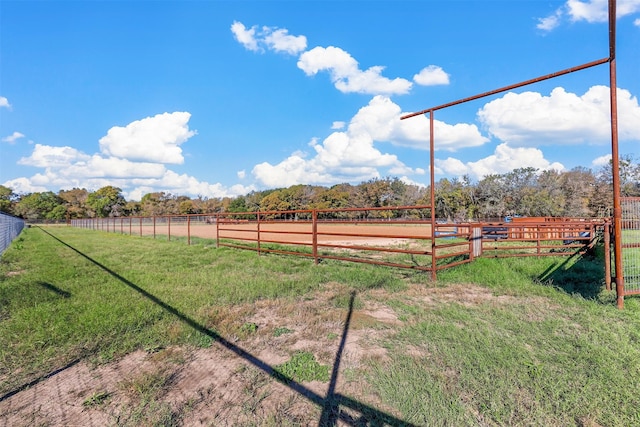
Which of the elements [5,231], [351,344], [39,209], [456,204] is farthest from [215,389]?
[39,209]

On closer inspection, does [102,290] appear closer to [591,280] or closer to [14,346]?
[14,346]

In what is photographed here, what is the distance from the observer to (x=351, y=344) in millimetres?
2967

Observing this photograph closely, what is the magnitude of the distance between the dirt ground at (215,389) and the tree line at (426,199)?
42764mm

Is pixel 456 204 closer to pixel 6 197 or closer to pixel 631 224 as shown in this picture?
pixel 631 224

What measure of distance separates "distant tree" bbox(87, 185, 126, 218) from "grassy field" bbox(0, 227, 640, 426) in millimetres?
76996

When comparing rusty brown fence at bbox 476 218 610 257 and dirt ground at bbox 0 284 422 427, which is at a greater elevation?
rusty brown fence at bbox 476 218 610 257

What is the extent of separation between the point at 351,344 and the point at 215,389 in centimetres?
129

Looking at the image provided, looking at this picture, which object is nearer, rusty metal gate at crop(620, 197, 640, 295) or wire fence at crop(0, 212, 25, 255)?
rusty metal gate at crop(620, 197, 640, 295)

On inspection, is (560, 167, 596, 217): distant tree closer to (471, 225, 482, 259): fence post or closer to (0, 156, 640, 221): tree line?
(0, 156, 640, 221): tree line

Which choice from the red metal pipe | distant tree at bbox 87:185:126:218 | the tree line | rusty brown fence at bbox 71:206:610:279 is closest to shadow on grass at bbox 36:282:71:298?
rusty brown fence at bbox 71:206:610:279

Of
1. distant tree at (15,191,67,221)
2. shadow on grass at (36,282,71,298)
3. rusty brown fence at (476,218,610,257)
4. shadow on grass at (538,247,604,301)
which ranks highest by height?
distant tree at (15,191,67,221)

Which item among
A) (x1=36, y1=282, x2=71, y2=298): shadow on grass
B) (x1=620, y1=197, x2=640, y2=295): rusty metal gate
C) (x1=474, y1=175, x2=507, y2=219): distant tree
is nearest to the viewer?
(x1=620, y1=197, x2=640, y2=295): rusty metal gate

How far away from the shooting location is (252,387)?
226cm

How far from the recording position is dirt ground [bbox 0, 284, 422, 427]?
1.93 metres
